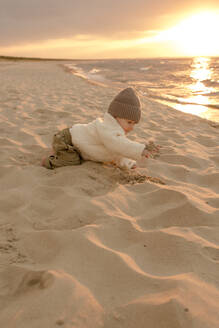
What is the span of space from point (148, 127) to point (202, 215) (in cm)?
281

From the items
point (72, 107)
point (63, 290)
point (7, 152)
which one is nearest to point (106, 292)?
point (63, 290)

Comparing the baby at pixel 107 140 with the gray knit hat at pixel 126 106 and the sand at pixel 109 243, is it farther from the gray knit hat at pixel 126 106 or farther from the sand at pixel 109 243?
the sand at pixel 109 243

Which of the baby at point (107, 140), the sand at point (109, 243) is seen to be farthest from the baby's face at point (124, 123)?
the sand at point (109, 243)

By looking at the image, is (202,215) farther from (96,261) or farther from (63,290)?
(63,290)

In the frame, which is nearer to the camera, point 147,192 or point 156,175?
point 147,192

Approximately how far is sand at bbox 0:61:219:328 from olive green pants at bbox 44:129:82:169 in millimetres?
95

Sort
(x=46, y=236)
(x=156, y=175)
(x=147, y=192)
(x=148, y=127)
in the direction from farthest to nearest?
1. (x=148, y=127)
2. (x=156, y=175)
3. (x=147, y=192)
4. (x=46, y=236)

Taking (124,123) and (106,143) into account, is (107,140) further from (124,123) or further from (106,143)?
(124,123)

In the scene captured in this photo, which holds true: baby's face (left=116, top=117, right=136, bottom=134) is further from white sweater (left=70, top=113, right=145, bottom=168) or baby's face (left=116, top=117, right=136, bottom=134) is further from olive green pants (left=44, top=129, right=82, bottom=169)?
olive green pants (left=44, top=129, right=82, bottom=169)

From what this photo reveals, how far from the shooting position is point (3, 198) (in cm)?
202

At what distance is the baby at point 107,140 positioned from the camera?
2.37m

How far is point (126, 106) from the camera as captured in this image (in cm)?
245

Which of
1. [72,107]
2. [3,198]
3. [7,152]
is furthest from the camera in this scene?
→ [72,107]

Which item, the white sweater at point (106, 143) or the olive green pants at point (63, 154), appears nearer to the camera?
the white sweater at point (106, 143)
